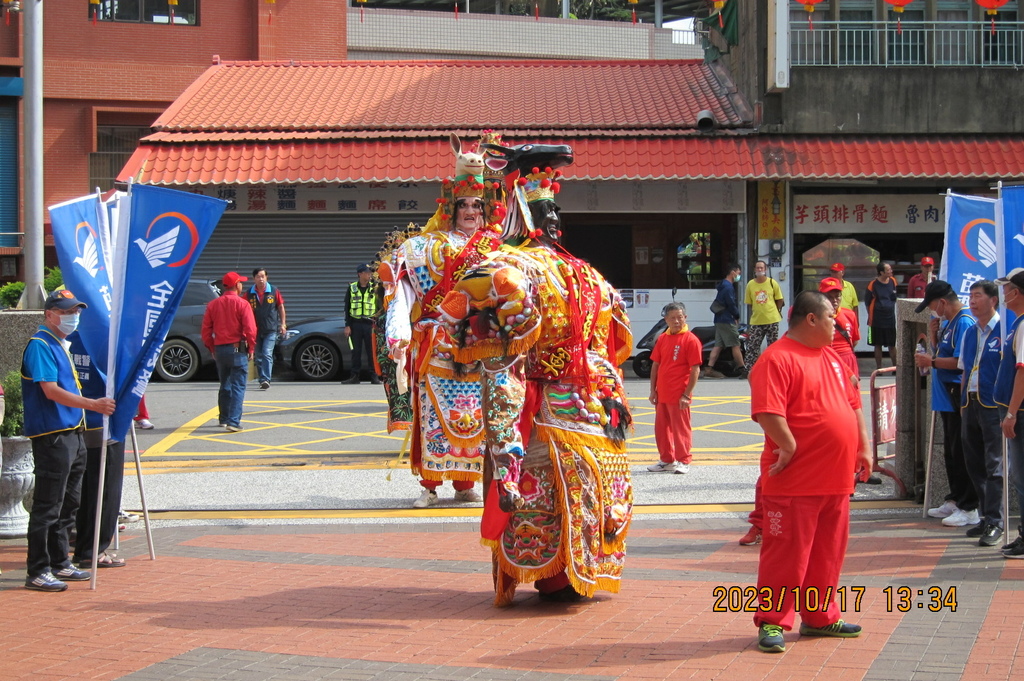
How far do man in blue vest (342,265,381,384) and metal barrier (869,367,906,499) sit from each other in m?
8.48

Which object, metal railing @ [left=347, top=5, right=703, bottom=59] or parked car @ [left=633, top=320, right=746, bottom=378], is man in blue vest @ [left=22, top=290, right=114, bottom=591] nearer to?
parked car @ [left=633, top=320, right=746, bottom=378]

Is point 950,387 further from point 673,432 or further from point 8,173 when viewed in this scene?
point 8,173

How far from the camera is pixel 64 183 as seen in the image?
27.0 metres

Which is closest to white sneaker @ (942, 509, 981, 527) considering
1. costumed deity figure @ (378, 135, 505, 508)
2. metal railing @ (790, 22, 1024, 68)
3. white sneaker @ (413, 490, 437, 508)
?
costumed deity figure @ (378, 135, 505, 508)

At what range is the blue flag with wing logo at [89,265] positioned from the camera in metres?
7.06

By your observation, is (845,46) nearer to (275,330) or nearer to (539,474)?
(275,330)

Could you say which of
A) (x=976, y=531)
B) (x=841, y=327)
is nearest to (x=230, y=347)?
(x=841, y=327)

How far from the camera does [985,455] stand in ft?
25.1

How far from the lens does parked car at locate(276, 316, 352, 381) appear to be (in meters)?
18.5

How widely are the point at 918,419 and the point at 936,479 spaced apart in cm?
73

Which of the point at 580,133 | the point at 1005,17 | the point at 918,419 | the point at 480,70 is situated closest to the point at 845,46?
the point at 1005,17

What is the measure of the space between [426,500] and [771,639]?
4.27 metres

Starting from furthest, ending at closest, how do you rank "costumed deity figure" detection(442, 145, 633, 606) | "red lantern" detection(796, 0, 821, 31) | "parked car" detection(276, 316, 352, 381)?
"red lantern" detection(796, 0, 821, 31), "parked car" detection(276, 316, 352, 381), "costumed deity figure" detection(442, 145, 633, 606)

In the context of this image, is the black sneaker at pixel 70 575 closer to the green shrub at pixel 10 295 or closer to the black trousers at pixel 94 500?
the black trousers at pixel 94 500
